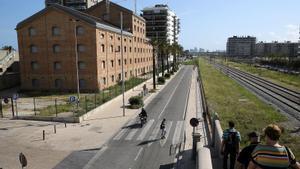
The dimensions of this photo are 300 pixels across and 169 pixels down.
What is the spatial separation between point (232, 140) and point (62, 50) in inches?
1675

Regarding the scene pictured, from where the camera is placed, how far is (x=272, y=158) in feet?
20.2

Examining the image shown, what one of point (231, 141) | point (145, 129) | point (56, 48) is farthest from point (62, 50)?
point (231, 141)

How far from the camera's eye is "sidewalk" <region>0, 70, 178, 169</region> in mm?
19375

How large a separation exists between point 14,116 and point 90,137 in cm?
1202

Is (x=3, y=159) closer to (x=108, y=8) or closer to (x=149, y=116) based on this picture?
(x=149, y=116)

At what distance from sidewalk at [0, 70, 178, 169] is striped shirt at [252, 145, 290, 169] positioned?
1481 cm

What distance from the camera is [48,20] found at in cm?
4994

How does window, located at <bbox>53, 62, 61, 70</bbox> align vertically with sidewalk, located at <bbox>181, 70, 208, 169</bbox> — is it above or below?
above

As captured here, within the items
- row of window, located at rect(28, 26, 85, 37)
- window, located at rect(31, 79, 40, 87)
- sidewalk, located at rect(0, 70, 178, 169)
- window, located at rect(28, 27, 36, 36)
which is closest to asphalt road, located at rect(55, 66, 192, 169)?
sidewalk, located at rect(0, 70, 178, 169)

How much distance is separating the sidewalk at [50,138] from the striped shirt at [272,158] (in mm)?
14808

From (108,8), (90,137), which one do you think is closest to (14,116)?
(90,137)

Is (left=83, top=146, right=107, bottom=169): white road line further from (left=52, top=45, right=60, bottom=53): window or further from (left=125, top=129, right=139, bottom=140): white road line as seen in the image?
(left=52, top=45, right=60, bottom=53): window

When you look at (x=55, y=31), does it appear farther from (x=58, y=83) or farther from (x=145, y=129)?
(x=145, y=129)

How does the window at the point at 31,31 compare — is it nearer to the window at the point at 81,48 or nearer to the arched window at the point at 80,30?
the arched window at the point at 80,30
